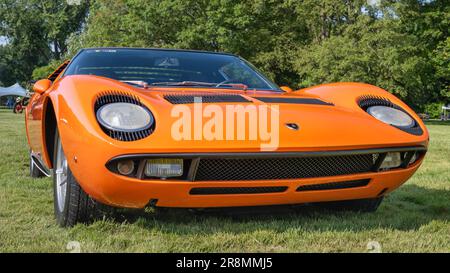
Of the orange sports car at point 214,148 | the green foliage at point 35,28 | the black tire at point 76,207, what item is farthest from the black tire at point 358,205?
the green foliage at point 35,28

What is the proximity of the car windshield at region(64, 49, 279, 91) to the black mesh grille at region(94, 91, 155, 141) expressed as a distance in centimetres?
71

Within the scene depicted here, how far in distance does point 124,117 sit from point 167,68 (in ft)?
4.51

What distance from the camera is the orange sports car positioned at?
240cm

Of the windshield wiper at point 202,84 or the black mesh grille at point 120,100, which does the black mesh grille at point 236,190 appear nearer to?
the black mesh grille at point 120,100

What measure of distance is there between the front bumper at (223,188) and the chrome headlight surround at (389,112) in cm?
16

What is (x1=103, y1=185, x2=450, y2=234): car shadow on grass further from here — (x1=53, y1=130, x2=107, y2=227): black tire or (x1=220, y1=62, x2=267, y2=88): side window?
(x1=220, y1=62, x2=267, y2=88): side window

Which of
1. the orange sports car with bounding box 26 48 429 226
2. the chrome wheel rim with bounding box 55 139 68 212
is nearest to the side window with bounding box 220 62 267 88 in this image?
the orange sports car with bounding box 26 48 429 226

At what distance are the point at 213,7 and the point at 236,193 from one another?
2542cm

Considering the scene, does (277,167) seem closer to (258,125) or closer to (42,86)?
(258,125)

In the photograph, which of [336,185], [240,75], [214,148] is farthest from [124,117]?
[240,75]

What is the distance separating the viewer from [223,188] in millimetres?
2527

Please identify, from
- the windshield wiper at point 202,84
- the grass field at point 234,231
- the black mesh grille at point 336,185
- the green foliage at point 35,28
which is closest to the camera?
the grass field at point 234,231

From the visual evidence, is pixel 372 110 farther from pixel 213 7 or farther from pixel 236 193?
pixel 213 7

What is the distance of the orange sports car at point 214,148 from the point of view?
2.40m
